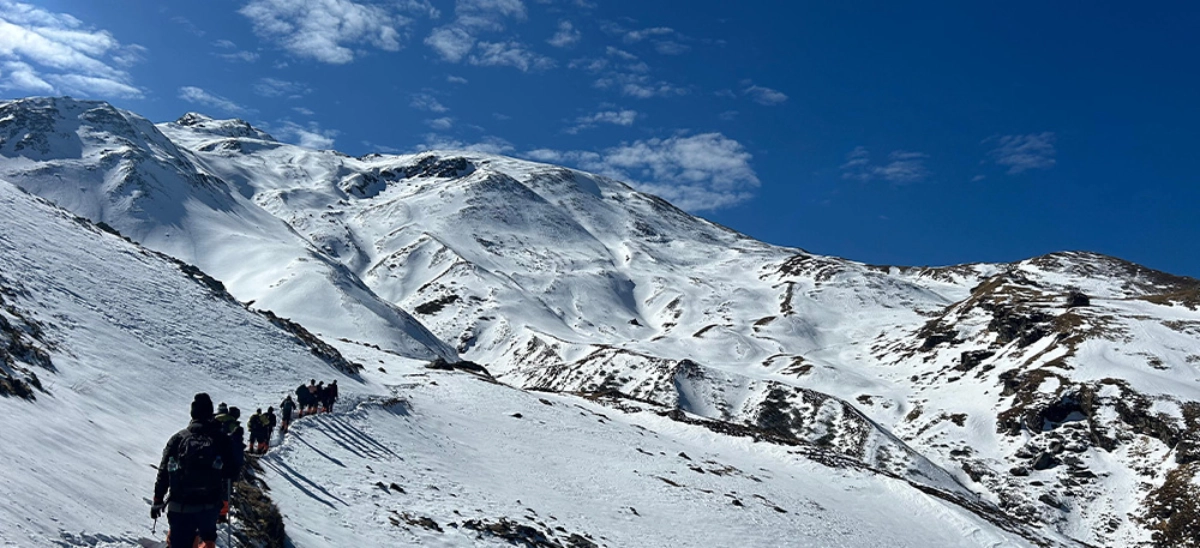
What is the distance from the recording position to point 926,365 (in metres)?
120

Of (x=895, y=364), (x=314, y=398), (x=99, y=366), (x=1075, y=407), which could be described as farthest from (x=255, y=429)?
(x=895, y=364)

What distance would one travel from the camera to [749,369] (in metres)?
128

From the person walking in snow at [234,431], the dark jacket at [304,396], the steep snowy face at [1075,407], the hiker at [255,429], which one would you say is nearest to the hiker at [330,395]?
the dark jacket at [304,396]

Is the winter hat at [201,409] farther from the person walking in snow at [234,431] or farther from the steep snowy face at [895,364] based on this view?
the steep snowy face at [895,364]

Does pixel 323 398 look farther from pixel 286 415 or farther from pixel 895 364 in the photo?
pixel 895 364

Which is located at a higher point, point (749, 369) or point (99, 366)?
point (749, 369)

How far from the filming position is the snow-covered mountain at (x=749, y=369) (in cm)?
4434

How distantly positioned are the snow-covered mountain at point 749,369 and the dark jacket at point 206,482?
751 cm

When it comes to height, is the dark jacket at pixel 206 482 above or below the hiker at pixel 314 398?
above

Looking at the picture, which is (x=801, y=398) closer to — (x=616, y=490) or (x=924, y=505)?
(x=924, y=505)

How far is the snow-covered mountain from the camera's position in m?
44.3

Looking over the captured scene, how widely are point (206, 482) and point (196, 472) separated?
19 cm

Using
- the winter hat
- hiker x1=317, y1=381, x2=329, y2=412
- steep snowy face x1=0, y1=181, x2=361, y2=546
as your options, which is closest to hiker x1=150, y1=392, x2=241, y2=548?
the winter hat

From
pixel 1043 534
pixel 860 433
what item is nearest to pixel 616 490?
pixel 1043 534
